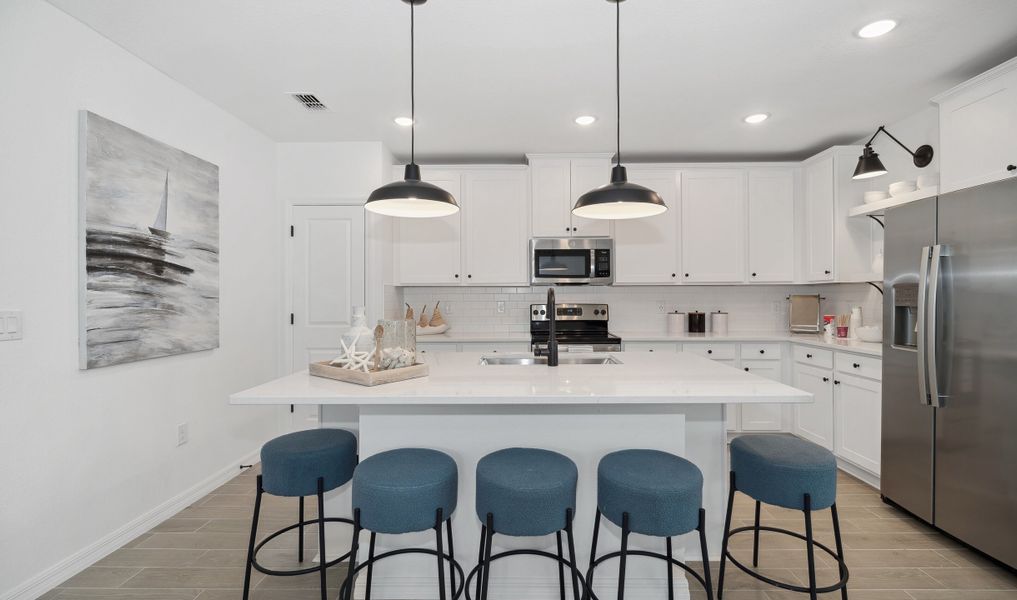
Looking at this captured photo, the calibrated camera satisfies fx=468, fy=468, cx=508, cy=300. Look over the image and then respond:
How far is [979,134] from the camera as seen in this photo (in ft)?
8.09

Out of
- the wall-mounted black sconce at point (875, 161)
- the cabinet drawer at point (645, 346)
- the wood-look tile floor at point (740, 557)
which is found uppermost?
the wall-mounted black sconce at point (875, 161)

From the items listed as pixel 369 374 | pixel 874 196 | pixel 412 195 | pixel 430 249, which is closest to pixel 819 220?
pixel 874 196

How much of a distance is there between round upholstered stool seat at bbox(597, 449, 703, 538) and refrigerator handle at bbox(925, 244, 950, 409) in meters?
1.61

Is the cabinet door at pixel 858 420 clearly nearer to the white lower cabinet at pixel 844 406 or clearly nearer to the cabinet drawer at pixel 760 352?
the white lower cabinet at pixel 844 406

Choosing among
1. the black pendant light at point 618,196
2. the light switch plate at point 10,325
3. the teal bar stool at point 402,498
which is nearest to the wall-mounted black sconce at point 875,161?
the black pendant light at point 618,196

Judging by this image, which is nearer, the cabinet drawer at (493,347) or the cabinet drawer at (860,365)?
the cabinet drawer at (860,365)

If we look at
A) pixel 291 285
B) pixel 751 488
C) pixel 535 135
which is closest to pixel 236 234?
pixel 291 285

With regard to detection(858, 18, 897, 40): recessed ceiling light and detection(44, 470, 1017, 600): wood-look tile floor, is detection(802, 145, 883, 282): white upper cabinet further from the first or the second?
detection(44, 470, 1017, 600): wood-look tile floor

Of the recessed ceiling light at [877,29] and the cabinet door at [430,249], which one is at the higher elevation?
the recessed ceiling light at [877,29]

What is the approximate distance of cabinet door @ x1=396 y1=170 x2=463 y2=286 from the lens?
4.26m

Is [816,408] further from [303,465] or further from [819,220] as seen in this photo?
[303,465]

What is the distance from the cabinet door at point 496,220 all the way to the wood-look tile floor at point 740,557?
95.1 inches

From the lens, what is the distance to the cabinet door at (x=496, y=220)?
13.9ft

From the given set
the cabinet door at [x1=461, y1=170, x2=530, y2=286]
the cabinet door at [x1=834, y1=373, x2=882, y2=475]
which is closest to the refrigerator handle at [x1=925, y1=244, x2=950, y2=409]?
the cabinet door at [x1=834, y1=373, x2=882, y2=475]
